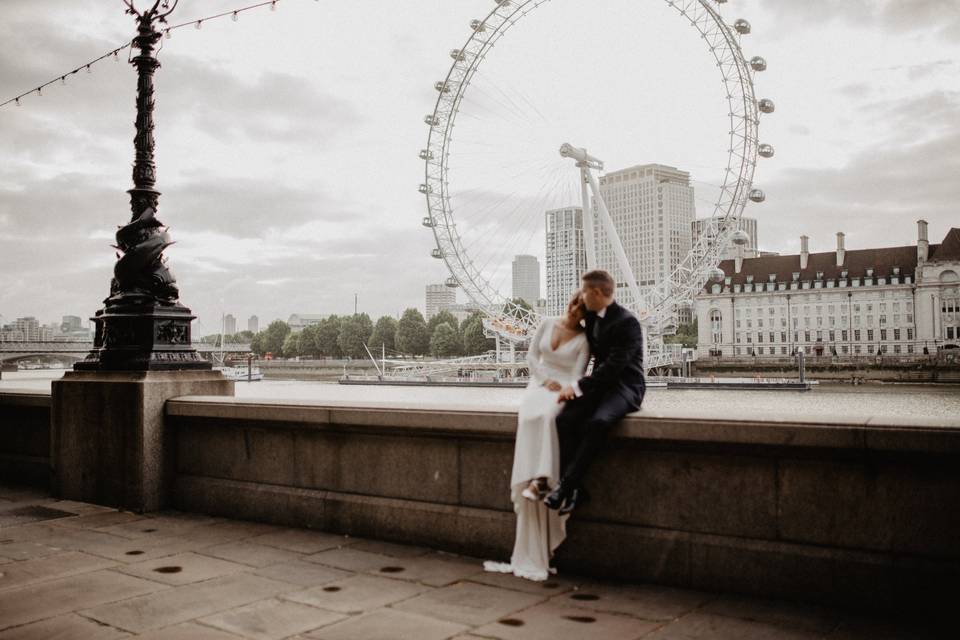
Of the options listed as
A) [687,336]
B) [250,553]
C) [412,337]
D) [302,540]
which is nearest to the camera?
[250,553]

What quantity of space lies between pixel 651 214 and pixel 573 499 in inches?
1749

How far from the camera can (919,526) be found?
395 cm

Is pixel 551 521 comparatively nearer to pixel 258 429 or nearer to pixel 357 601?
pixel 357 601

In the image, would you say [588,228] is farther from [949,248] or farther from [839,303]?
[839,303]

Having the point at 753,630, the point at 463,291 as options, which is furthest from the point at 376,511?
the point at 463,291

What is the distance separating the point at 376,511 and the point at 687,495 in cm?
223

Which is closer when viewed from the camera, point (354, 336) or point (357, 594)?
point (357, 594)

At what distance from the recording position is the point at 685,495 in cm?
458

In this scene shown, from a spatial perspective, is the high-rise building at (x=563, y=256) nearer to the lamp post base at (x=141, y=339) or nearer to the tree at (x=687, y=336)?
the lamp post base at (x=141, y=339)

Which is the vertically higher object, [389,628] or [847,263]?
[847,263]

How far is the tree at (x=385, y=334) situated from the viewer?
133 metres

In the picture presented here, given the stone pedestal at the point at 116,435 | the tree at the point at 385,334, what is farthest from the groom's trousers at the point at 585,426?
the tree at the point at 385,334

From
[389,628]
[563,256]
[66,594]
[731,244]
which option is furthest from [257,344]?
[389,628]

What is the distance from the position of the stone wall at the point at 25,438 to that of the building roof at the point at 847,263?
346 ft
